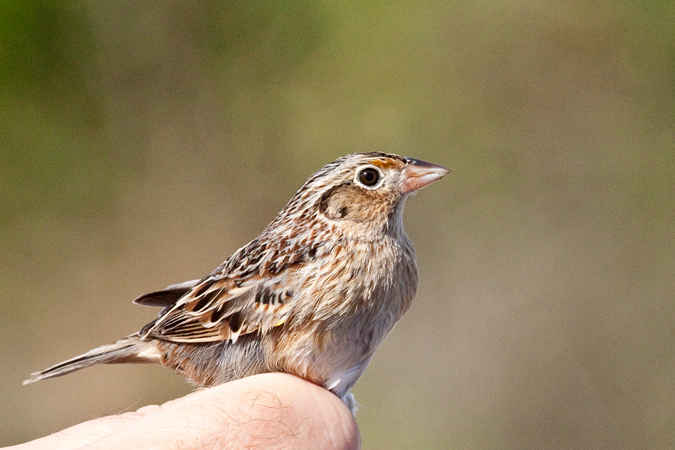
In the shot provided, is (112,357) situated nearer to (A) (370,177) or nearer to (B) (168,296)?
(B) (168,296)

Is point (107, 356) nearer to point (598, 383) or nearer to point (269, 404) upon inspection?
point (269, 404)

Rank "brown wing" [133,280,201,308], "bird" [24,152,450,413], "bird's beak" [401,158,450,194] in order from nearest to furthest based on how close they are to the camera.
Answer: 1. "bird" [24,152,450,413]
2. "bird's beak" [401,158,450,194]
3. "brown wing" [133,280,201,308]

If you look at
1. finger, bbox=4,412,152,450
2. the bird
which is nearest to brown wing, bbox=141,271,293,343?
the bird

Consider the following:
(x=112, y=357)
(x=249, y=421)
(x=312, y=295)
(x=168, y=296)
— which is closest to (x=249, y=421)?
(x=249, y=421)

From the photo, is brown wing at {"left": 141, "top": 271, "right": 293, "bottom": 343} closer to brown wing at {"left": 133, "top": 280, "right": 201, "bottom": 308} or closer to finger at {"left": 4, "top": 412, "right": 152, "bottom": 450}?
brown wing at {"left": 133, "top": 280, "right": 201, "bottom": 308}

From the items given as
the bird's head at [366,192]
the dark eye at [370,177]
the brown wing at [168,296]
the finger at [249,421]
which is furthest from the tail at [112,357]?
the dark eye at [370,177]

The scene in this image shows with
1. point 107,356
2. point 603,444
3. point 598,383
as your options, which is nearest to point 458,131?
point 598,383

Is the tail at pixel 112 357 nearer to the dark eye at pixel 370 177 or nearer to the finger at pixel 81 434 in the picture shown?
the finger at pixel 81 434
